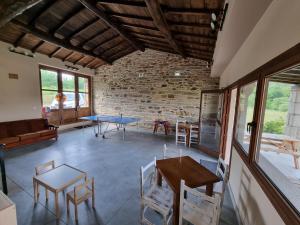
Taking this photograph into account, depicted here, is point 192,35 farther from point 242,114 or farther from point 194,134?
point 194,134

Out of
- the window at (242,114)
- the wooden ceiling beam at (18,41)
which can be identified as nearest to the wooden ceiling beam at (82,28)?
the wooden ceiling beam at (18,41)

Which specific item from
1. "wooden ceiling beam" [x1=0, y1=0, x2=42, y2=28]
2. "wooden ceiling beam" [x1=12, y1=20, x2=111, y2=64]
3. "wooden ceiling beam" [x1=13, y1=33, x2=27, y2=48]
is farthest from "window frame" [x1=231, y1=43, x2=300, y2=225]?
"wooden ceiling beam" [x1=13, y1=33, x2=27, y2=48]

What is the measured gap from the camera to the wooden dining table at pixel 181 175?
1.71 m

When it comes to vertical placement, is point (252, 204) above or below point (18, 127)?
below

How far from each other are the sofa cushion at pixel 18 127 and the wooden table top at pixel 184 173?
497cm

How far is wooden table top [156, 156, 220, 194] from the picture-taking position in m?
1.81

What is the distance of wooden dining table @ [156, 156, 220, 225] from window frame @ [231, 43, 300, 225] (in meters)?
0.49

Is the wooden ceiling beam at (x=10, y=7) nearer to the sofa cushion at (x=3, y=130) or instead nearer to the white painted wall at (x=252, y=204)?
the white painted wall at (x=252, y=204)

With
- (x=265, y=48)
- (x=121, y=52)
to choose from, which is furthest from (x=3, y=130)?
(x=265, y=48)

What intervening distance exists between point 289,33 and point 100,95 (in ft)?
25.6

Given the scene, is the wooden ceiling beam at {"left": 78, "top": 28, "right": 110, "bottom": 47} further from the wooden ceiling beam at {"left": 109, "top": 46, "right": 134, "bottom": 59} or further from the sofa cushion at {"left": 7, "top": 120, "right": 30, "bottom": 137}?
the sofa cushion at {"left": 7, "top": 120, "right": 30, "bottom": 137}

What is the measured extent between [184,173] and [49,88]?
640 centimetres

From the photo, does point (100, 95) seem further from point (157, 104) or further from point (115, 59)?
point (157, 104)

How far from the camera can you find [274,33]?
1.49m
